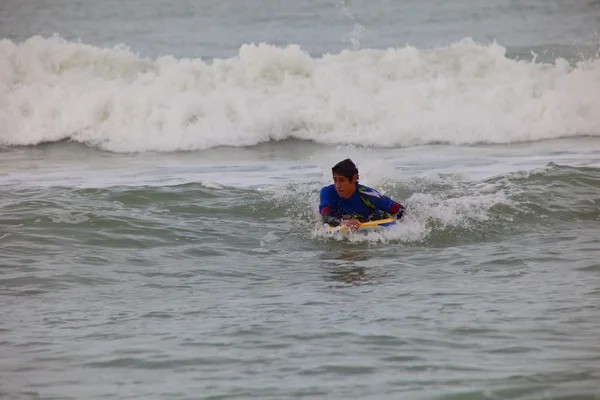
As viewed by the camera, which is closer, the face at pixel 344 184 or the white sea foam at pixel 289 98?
the face at pixel 344 184

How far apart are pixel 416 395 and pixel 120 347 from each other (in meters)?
1.97

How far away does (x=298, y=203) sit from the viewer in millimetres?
11688

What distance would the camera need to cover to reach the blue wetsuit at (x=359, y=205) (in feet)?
32.6

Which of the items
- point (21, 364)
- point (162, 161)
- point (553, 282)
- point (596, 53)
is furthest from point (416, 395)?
point (596, 53)

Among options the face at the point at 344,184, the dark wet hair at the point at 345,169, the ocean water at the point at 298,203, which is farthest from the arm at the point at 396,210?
the dark wet hair at the point at 345,169

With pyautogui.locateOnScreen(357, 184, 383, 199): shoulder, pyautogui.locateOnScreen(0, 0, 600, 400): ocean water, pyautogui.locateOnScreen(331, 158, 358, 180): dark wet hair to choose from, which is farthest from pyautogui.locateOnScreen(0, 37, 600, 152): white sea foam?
pyautogui.locateOnScreen(331, 158, 358, 180): dark wet hair

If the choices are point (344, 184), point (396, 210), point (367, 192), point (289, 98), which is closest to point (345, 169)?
point (344, 184)

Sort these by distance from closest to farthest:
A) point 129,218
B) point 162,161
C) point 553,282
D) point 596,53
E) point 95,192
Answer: point 553,282
point 129,218
point 95,192
point 162,161
point 596,53

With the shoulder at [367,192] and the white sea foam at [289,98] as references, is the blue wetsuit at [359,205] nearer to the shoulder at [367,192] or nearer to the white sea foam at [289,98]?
the shoulder at [367,192]

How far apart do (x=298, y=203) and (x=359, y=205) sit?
1826 millimetres

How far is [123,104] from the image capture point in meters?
18.4

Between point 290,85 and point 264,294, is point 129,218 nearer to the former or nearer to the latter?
point 264,294

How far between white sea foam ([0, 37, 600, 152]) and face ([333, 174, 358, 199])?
712 cm

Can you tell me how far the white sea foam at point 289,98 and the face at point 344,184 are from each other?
712cm
